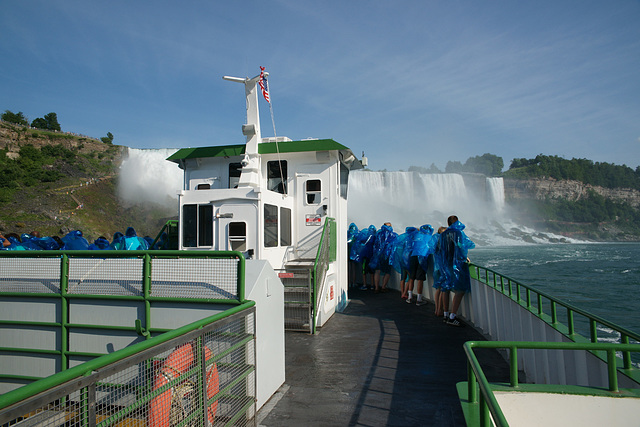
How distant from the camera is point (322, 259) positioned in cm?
838

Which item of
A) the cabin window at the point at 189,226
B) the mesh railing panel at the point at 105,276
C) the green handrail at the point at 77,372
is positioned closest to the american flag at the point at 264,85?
the cabin window at the point at 189,226

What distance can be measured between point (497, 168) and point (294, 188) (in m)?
164

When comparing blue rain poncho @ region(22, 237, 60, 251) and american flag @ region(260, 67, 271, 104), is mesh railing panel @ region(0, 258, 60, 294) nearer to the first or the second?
blue rain poncho @ region(22, 237, 60, 251)

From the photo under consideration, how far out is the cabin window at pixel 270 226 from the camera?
8250 millimetres

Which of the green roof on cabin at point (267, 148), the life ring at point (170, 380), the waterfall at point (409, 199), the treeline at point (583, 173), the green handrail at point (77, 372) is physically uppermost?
the treeline at point (583, 173)

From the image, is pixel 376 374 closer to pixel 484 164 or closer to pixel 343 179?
pixel 343 179

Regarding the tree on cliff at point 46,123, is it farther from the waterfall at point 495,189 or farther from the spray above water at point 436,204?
the waterfall at point 495,189

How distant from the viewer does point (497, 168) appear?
156 m

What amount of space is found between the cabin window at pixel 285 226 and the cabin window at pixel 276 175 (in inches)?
37.1

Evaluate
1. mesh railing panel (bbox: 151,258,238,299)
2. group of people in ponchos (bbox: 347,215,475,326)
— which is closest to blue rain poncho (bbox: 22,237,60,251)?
mesh railing panel (bbox: 151,258,238,299)

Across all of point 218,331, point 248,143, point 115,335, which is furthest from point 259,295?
point 248,143

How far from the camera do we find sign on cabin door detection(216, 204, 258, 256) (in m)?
7.85

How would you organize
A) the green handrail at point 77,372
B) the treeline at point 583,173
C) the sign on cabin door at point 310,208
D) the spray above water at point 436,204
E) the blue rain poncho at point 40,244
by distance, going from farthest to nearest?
the treeline at point 583,173, the spray above water at point 436,204, the sign on cabin door at point 310,208, the blue rain poncho at point 40,244, the green handrail at point 77,372

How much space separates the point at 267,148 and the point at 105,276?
575 cm
